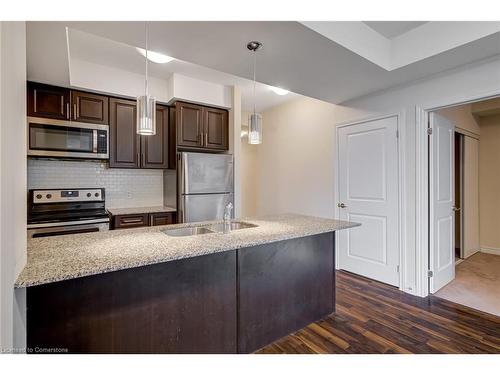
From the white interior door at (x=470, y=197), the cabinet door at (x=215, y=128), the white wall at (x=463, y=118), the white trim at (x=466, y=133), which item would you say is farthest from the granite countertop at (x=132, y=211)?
the white interior door at (x=470, y=197)

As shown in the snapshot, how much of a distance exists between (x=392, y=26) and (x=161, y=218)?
315 centimetres

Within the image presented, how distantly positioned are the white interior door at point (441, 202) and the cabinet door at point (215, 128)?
253 cm

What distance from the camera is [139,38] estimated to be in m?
1.83

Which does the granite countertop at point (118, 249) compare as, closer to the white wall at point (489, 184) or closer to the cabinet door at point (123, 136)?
the cabinet door at point (123, 136)

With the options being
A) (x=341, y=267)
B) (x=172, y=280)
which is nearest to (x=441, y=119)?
(x=341, y=267)

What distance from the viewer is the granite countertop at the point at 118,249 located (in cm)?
106

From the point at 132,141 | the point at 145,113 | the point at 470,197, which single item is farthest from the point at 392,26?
the point at 470,197

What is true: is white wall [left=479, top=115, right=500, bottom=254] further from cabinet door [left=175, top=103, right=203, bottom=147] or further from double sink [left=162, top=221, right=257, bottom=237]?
cabinet door [left=175, top=103, right=203, bottom=147]

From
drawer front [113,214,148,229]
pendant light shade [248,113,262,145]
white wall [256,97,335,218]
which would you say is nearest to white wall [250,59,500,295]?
white wall [256,97,335,218]

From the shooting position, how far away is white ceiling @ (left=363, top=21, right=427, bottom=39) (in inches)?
84.7
